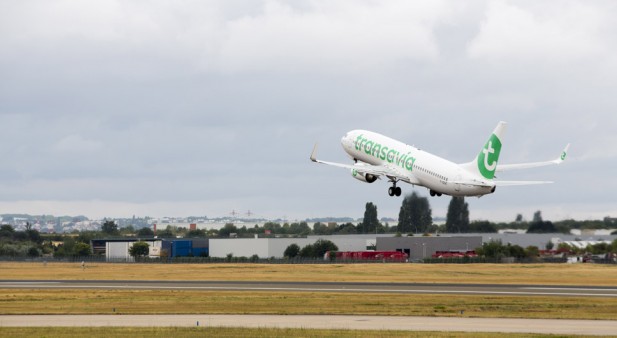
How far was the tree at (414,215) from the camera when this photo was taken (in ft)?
503

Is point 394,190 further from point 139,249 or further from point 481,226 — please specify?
point 139,249

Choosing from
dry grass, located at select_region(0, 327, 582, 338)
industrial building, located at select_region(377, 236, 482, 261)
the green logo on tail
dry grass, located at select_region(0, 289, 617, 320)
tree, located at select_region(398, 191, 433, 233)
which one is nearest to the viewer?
dry grass, located at select_region(0, 327, 582, 338)

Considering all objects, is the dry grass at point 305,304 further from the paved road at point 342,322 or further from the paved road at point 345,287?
the paved road at point 345,287

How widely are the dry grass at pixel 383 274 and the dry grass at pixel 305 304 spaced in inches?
948

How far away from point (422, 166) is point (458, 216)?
56.2 meters

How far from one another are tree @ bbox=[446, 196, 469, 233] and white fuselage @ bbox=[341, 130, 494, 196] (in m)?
46.7

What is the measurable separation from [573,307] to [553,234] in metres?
74.6

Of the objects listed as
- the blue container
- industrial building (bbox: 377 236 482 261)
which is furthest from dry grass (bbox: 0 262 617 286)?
the blue container

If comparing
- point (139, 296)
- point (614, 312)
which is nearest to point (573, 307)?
point (614, 312)

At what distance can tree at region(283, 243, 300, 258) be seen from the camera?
578 feet

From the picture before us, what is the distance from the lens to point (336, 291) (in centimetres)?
8969

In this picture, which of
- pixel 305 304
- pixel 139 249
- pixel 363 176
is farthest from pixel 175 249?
pixel 305 304

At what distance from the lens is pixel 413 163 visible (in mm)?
106312

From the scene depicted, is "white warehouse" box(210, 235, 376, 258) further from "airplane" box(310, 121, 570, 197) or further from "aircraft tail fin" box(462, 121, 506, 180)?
"aircraft tail fin" box(462, 121, 506, 180)
